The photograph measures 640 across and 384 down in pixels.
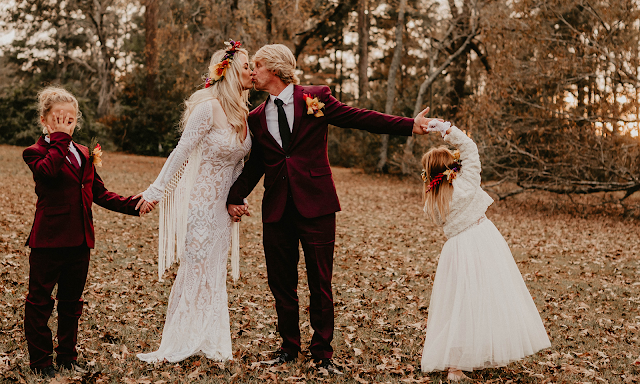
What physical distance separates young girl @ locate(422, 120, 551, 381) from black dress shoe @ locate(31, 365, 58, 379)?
8.51 ft

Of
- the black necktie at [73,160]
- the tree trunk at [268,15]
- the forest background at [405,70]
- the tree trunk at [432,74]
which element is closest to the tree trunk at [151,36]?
the forest background at [405,70]

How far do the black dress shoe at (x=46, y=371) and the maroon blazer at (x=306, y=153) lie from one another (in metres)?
1.78

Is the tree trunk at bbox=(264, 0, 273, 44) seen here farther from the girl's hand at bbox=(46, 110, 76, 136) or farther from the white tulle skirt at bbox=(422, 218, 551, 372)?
the white tulle skirt at bbox=(422, 218, 551, 372)

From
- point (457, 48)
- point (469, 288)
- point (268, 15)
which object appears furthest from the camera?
point (457, 48)

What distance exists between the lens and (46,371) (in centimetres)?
383

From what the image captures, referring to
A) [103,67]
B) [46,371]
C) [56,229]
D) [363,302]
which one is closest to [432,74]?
[103,67]

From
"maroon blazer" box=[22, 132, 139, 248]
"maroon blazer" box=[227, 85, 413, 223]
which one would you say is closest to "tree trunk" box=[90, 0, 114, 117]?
"maroon blazer" box=[22, 132, 139, 248]

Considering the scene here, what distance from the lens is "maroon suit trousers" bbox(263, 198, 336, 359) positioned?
4145mm

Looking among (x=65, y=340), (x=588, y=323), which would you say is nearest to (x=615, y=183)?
(x=588, y=323)

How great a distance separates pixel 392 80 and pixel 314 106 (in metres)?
22.9

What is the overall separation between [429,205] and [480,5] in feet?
63.6

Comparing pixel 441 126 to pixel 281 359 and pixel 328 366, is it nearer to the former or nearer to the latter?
pixel 328 366

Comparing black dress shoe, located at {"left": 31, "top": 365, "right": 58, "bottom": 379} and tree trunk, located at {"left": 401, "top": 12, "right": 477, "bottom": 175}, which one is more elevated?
tree trunk, located at {"left": 401, "top": 12, "right": 477, "bottom": 175}

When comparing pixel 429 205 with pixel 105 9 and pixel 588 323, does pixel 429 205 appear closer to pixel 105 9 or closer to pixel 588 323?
pixel 588 323
